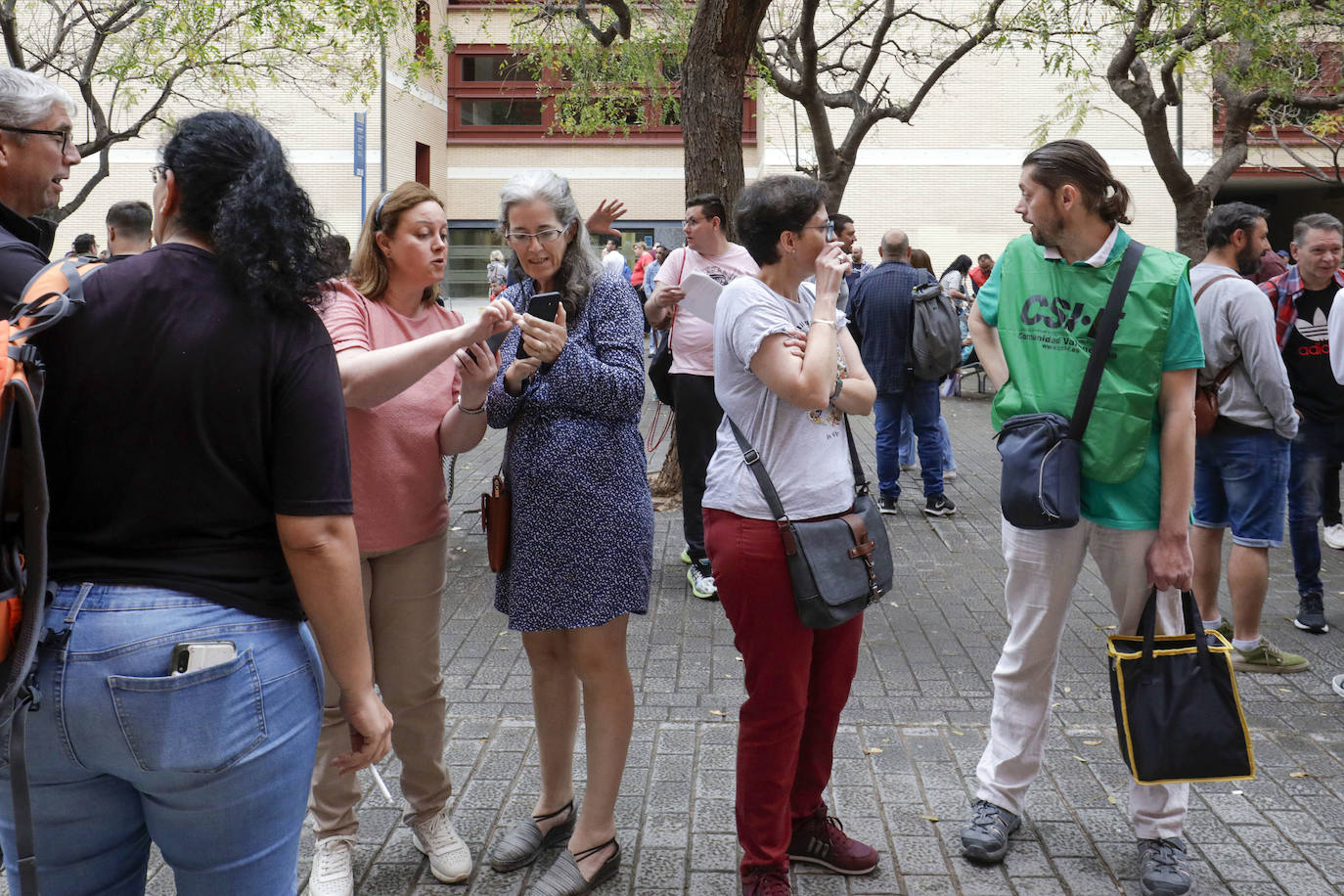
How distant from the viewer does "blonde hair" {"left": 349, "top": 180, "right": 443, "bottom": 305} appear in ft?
10.8

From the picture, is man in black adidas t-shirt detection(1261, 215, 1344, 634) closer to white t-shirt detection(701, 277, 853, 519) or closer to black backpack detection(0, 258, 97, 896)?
white t-shirt detection(701, 277, 853, 519)

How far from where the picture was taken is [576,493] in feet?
10.7

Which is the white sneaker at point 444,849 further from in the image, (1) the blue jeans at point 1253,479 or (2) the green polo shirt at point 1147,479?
(1) the blue jeans at point 1253,479

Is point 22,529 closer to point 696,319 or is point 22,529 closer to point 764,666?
point 764,666

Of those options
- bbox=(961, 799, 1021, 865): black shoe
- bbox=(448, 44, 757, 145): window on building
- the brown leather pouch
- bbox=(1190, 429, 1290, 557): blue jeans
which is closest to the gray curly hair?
the brown leather pouch

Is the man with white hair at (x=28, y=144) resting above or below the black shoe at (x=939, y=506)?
above

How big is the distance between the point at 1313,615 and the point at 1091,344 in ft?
11.3

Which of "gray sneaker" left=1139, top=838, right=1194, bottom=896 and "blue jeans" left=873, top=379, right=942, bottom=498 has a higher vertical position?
"blue jeans" left=873, top=379, right=942, bottom=498

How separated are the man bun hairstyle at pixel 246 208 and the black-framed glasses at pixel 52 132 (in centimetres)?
94

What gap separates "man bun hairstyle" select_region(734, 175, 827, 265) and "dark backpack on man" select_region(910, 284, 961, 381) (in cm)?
563

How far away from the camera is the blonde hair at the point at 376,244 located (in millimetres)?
3297

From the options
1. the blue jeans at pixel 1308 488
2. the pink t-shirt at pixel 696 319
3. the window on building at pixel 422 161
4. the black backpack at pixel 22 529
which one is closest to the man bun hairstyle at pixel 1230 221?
the blue jeans at pixel 1308 488

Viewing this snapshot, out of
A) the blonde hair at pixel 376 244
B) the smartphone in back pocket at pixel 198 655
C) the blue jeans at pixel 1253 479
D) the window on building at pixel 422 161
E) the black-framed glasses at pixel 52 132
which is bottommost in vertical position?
the blue jeans at pixel 1253 479

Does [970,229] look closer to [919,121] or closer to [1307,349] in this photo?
[919,121]
